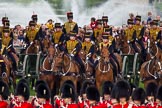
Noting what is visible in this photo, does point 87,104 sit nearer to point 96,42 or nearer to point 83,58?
point 83,58

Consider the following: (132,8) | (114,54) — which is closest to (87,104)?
(114,54)

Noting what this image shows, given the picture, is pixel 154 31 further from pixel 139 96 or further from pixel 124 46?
pixel 139 96

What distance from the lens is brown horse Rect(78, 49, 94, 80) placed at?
21.1 metres

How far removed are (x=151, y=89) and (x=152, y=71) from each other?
6.50ft

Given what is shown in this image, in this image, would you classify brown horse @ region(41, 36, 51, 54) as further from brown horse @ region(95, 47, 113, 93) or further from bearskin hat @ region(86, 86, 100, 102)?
bearskin hat @ region(86, 86, 100, 102)

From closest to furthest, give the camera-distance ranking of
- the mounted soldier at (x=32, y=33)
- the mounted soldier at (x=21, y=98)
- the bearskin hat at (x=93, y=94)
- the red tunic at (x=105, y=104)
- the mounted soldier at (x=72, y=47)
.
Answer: the red tunic at (x=105, y=104) < the mounted soldier at (x=21, y=98) < the bearskin hat at (x=93, y=94) < the mounted soldier at (x=72, y=47) < the mounted soldier at (x=32, y=33)

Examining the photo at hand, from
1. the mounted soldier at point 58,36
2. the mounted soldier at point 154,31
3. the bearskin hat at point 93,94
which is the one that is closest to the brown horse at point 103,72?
the mounted soldier at point 58,36

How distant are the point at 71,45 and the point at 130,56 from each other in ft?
9.54

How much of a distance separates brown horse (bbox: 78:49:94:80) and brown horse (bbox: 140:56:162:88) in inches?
54.0

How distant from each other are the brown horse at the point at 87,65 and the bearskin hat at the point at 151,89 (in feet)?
6.60

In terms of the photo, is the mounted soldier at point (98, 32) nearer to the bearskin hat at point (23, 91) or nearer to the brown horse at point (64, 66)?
the brown horse at point (64, 66)

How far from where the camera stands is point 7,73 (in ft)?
67.9

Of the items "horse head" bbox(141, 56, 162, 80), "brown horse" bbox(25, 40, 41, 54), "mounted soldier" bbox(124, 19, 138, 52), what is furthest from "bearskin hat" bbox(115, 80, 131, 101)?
"mounted soldier" bbox(124, 19, 138, 52)

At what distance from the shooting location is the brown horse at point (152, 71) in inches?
803
